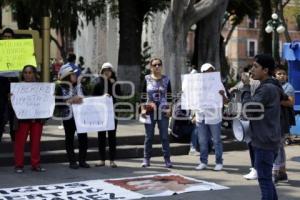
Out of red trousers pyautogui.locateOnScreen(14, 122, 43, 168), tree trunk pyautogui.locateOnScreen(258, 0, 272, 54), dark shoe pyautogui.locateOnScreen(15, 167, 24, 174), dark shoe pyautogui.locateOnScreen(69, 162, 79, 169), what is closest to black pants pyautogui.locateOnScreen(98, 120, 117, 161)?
dark shoe pyautogui.locateOnScreen(69, 162, 79, 169)

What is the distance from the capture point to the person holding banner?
998cm

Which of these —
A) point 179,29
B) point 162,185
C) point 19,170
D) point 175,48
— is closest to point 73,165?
point 19,170

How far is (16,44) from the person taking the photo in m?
10.3

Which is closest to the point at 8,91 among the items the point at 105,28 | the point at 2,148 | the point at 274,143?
the point at 2,148

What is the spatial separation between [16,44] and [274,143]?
17.7ft

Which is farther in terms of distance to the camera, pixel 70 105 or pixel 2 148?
pixel 2 148

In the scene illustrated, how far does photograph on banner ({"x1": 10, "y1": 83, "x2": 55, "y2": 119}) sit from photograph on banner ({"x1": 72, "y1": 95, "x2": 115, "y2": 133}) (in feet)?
1.43

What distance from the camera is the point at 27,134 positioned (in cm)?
978

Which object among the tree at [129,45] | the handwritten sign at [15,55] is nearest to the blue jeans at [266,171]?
the handwritten sign at [15,55]

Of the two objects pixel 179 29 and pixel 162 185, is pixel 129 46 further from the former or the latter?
pixel 162 185

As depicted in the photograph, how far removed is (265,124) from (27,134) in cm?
461

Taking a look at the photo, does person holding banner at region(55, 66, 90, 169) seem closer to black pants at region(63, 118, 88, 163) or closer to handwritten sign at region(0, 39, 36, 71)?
black pants at region(63, 118, 88, 163)

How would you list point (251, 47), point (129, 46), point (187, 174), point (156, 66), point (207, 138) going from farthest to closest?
point (251, 47) → point (129, 46) → point (207, 138) → point (156, 66) → point (187, 174)

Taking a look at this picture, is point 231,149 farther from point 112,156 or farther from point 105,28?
point 105,28
